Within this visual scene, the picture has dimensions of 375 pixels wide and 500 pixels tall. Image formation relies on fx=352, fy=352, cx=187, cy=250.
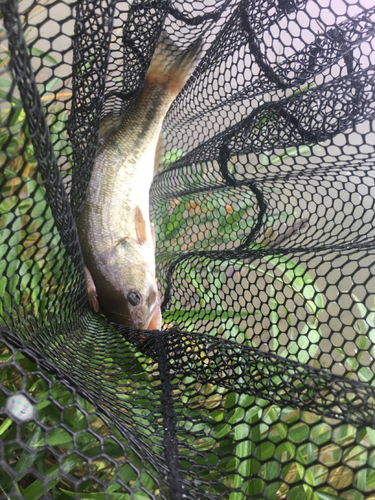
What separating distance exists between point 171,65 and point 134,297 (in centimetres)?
105

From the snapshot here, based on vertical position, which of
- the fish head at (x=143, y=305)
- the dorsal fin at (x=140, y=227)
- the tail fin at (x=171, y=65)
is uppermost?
the tail fin at (x=171, y=65)

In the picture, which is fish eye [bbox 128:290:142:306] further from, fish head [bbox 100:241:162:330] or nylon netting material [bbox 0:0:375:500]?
nylon netting material [bbox 0:0:375:500]

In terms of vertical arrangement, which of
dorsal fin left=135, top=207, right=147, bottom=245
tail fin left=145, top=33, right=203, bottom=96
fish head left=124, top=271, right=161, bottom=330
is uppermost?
tail fin left=145, top=33, right=203, bottom=96

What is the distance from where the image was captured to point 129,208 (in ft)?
5.03

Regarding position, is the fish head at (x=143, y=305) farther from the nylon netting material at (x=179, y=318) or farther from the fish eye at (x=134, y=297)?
the nylon netting material at (x=179, y=318)

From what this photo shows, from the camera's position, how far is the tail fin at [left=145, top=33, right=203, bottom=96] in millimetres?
1553

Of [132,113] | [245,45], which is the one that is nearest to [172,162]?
[132,113]

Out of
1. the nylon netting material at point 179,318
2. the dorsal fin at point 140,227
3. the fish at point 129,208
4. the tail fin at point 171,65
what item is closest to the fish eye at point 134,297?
the fish at point 129,208

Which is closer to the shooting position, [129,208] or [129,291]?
[129,291]

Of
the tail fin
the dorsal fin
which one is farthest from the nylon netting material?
the dorsal fin

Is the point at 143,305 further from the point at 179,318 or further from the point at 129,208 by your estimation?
the point at 129,208

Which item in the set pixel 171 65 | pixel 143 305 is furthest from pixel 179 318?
pixel 171 65

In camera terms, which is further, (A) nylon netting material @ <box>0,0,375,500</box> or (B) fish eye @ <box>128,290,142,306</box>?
(B) fish eye @ <box>128,290,142,306</box>

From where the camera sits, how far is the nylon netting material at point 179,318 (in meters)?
0.58
